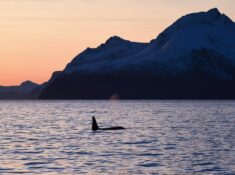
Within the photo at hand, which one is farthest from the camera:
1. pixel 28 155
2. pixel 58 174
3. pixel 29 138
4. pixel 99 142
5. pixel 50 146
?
pixel 29 138

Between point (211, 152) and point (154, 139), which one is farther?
point (154, 139)

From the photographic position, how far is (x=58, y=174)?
139 feet

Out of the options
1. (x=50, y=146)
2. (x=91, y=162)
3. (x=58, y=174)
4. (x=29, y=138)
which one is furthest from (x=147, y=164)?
(x=29, y=138)

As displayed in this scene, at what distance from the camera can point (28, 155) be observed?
54281 millimetres

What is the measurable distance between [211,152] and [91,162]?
40.4ft

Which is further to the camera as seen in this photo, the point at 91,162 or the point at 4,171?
the point at 91,162

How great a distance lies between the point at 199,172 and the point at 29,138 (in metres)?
36.0

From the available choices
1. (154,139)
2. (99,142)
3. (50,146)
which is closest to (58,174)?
(50,146)

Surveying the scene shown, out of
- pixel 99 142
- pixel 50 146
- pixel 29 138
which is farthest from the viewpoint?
pixel 29 138

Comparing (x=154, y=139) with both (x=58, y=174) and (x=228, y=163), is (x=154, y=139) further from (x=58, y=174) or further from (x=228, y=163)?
(x=58, y=174)

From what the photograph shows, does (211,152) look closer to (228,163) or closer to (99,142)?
(228,163)

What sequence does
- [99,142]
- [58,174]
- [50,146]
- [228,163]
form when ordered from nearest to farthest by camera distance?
[58,174], [228,163], [50,146], [99,142]

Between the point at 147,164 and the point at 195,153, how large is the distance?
853cm

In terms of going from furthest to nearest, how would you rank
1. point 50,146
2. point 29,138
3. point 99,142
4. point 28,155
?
point 29,138 → point 99,142 → point 50,146 → point 28,155
